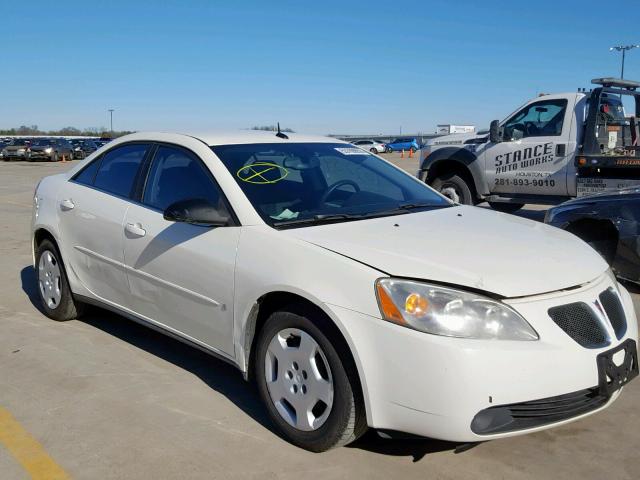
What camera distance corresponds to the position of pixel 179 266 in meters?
→ 3.87

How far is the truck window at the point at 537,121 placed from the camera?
10.2 metres

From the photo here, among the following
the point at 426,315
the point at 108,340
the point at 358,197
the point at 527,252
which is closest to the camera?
the point at 426,315

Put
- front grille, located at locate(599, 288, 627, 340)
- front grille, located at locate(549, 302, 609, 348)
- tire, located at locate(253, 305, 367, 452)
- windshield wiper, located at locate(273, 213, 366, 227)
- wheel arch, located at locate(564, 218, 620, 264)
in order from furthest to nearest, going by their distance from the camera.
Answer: wheel arch, located at locate(564, 218, 620, 264), windshield wiper, located at locate(273, 213, 366, 227), front grille, located at locate(599, 288, 627, 340), tire, located at locate(253, 305, 367, 452), front grille, located at locate(549, 302, 609, 348)

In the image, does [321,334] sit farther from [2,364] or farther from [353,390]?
[2,364]

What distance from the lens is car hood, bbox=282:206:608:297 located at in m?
2.94

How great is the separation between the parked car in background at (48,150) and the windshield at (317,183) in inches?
1492

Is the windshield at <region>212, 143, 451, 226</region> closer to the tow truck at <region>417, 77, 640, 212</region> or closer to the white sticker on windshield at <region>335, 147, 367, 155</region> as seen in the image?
the white sticker on windshield at <region>335, 147, 367, 155</region>

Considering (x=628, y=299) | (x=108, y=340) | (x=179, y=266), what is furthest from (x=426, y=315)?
(x=108, y=340)

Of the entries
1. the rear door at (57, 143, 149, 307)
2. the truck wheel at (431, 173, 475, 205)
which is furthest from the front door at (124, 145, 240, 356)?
the truck wheel at (431, 173, 475, 205)

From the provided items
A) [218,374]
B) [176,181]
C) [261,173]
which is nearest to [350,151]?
[261,173]

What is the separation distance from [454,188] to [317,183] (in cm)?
769

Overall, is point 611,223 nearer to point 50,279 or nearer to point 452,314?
point 452,314

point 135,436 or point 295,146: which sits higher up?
point 295,146

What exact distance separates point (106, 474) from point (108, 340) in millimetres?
2024
